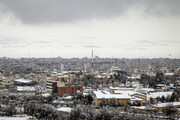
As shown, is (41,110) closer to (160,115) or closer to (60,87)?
(160,115)

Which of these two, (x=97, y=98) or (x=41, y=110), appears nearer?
(x=41, y=110)

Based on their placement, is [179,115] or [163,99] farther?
[163,99]

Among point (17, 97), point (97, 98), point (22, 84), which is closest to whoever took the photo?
point (97, 98)

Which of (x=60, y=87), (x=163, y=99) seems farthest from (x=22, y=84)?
(x=163, y=99)

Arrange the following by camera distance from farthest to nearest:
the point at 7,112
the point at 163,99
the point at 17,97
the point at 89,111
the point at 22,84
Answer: the point at 22,84, the point at 17,97, the point at 163,99, the point at 7,112, the point at 89,111

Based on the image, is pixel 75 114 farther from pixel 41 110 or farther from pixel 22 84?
pixel 22 84

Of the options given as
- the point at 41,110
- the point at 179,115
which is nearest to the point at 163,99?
the point at 179,115

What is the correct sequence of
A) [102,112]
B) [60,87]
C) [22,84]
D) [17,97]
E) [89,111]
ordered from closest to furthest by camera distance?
[102,112] < [89,111] < [17,97] < [60,87] < [22,84]

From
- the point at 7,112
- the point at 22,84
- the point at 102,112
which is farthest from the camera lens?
the point at 22,84
